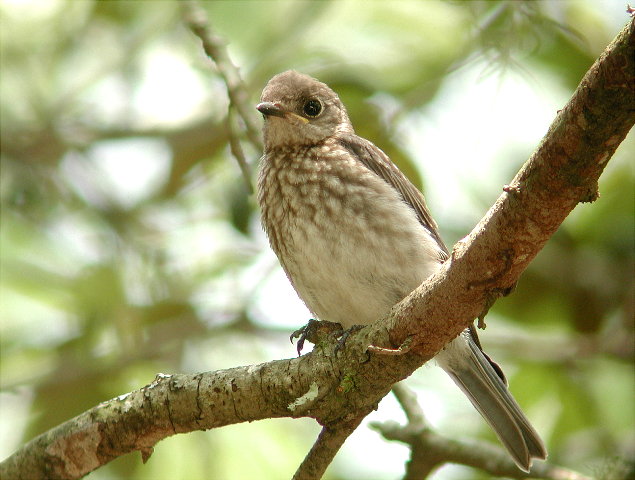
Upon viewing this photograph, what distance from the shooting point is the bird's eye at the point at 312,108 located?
4.80 m


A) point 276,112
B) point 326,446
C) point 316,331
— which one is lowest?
point 326,446

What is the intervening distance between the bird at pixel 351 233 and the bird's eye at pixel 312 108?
0.04m

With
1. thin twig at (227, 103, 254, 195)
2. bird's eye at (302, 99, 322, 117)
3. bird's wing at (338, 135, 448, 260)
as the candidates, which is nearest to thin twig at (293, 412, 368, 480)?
bird's wing at (338, 135, 448, 260)

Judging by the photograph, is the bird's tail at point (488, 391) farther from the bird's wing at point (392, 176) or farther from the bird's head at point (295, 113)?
the bird's head at point (295, 113)

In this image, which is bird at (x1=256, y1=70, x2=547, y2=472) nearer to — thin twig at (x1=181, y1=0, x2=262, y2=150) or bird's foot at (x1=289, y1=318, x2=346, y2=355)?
thin twig at (x1=181, y1=0, x2=262, y2=150)

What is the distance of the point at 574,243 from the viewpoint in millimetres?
5543

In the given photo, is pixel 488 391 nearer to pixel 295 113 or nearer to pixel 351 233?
pixel 351 233

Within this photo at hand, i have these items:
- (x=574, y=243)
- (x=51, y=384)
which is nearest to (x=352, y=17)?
(x=574, y=243)

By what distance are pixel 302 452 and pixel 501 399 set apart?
1420 mm

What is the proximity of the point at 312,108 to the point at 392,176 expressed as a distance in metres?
0.70

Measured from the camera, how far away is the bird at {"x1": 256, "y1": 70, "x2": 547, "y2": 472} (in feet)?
13.1

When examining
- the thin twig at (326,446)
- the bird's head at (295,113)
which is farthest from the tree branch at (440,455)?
the bird's head at (295,113)

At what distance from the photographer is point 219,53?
4379 millimetres

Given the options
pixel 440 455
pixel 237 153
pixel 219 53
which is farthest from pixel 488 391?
pixel 219 53
